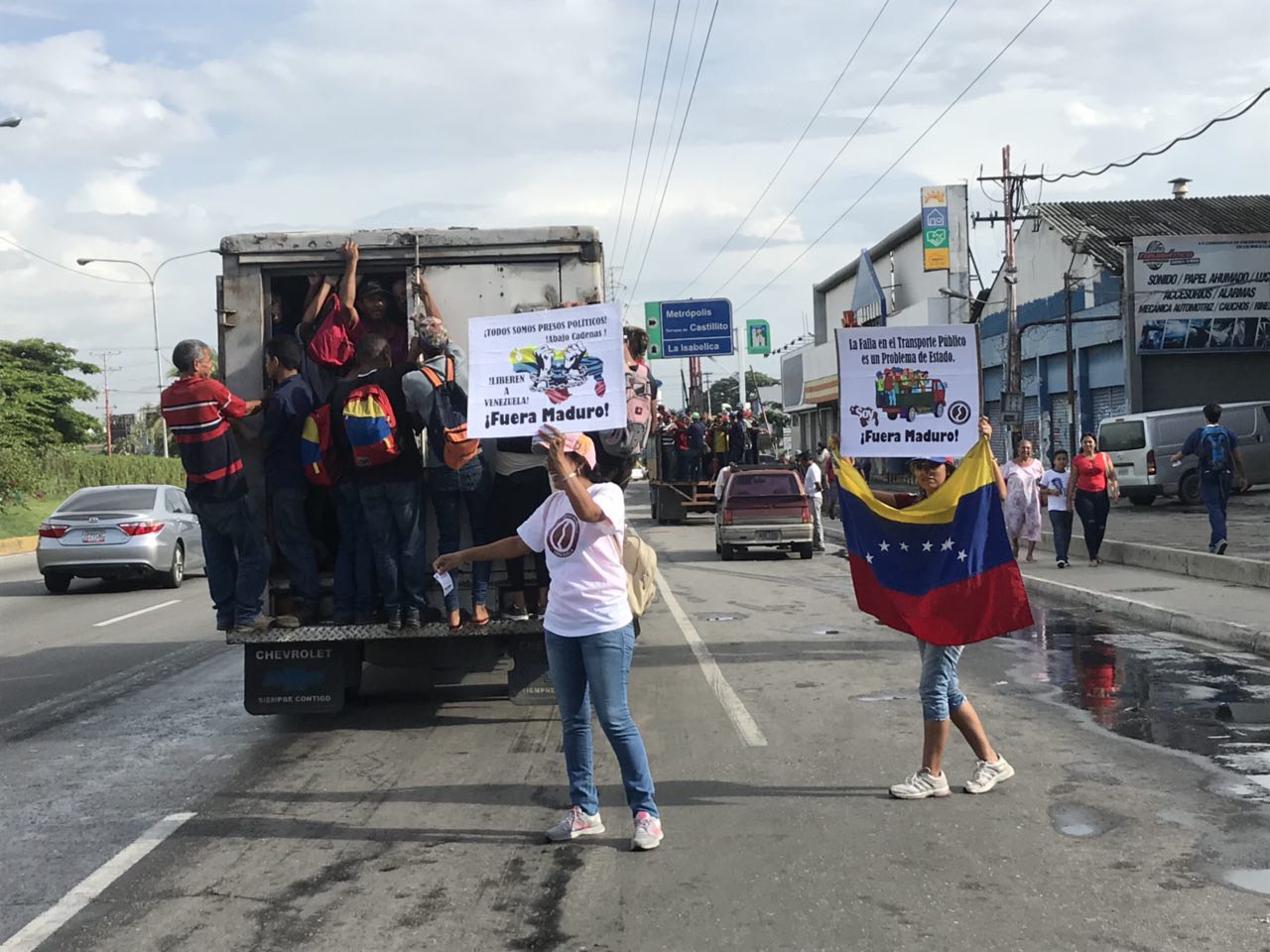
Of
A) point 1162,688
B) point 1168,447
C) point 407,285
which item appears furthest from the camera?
point 1168,447

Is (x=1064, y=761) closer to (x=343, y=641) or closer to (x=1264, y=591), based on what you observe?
(x=343, y=641)

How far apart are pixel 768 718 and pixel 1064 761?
2.04 metres

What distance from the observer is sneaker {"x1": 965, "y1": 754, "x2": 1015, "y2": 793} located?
6586 mm

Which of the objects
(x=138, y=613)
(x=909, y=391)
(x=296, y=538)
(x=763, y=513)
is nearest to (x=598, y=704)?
(x=909, y=391)

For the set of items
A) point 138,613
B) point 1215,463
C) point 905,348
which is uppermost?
point 905,348

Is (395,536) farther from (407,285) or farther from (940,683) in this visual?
(940,683)

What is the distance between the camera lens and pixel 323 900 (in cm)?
518

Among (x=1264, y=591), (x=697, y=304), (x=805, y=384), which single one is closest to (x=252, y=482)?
(x=1264, y=591)

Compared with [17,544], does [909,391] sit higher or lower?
higher

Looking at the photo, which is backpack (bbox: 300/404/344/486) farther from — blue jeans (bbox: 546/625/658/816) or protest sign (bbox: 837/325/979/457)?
protest sign (bbox: 837/325/979/457)

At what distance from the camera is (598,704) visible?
18.8 feet

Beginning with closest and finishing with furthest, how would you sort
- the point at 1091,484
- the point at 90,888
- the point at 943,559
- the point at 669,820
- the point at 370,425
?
1. the point at 90,888
2. the point at 669,820
3. the point at 943,559
4. the point at 370,425
5. the point at 1091,484

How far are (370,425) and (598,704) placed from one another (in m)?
2.83

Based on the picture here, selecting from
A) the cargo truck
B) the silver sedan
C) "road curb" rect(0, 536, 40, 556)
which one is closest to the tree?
"road curb" rect(0, 536, 40, 556)
